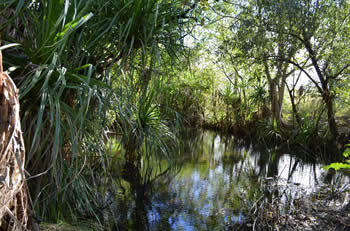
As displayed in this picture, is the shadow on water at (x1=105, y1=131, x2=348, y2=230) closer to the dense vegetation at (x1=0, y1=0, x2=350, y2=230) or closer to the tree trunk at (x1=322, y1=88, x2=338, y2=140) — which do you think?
the dense vegetation at (x1=0, y1=0, x2=350, y2=230)

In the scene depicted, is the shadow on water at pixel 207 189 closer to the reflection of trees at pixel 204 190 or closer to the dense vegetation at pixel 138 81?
the reflection of trees at pixel 204 190

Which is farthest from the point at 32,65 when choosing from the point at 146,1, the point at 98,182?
the point at 98,182

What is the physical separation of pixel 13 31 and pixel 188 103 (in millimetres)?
10720

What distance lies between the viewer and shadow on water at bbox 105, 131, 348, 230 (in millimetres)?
3852

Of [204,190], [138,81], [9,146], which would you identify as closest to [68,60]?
[138,81]

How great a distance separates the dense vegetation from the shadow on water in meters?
0.26

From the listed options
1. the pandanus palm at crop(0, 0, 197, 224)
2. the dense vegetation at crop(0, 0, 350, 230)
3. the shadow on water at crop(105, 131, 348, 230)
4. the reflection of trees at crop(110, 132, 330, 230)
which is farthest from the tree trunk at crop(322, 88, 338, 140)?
the pandanus palm at crop(0, 0, 197, 224)

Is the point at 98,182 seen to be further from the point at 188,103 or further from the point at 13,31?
the point at 188,103

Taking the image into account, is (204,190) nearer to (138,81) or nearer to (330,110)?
(138,81)

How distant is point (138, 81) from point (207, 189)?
9.46 feet

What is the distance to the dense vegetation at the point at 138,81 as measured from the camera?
77.1 inches

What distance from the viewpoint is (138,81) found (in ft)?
Result: 9.52

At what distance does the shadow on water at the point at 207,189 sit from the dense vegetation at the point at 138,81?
0.26 metres

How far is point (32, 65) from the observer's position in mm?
1944
